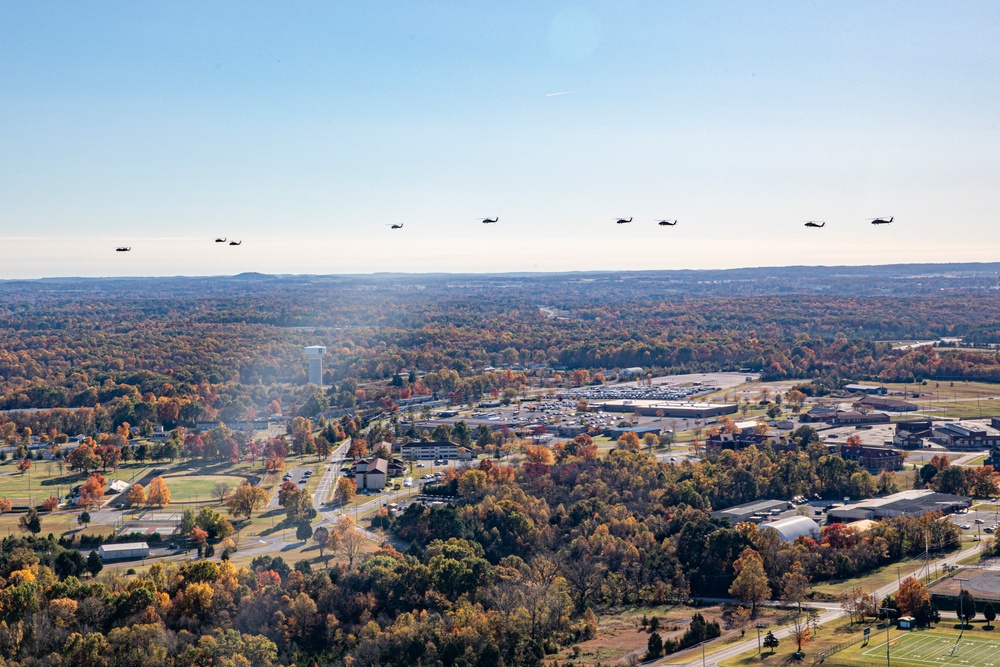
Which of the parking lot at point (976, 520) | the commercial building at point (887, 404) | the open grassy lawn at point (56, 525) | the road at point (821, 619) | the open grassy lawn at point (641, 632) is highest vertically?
the commercial building at point (887, 404)

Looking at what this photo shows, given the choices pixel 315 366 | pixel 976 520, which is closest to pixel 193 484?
pixel 976 520

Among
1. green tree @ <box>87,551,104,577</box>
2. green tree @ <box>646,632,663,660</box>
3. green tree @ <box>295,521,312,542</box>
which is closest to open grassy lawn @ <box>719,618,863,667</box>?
green tree @ <box>646,632,663,660</box>

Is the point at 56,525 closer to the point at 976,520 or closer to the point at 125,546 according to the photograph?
the point at 125,546

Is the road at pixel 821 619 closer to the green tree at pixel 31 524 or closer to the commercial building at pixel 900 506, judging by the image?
the commercial building at pixel 900 506

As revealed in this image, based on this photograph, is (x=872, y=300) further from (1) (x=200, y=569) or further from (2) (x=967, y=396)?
(1) (x=200, y=569)

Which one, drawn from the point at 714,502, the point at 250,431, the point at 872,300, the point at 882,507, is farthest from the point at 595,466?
the point at 872,300

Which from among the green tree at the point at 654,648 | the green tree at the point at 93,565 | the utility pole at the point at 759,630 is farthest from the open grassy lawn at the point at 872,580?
the green tree at the point at 93,565
